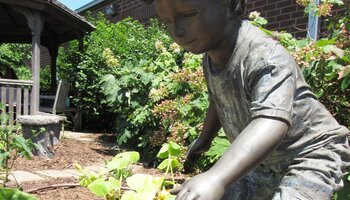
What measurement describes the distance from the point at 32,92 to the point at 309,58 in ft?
20.6

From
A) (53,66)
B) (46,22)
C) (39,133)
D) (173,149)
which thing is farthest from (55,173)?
(53,66)

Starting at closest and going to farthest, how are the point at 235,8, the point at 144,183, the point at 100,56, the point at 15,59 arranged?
the point at 235,8
the point at 144,183
the point at 100,56
the point at 15,59

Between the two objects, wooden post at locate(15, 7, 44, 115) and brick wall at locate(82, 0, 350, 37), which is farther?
wooden post at locate(15, 7, 44, 115)

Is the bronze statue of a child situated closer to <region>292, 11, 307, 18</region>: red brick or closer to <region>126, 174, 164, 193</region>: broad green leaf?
<region>126, 174, 164, 193</region>: broad green leaf

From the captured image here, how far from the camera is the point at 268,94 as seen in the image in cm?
110

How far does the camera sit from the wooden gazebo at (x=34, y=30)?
312 inches

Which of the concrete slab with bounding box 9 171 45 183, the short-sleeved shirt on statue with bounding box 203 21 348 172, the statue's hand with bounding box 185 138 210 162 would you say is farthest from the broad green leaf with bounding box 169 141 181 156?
the concrete slab with bounding box 9 171 45 183

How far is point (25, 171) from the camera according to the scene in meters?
4.52

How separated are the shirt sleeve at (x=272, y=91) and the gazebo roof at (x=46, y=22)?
8.08 m

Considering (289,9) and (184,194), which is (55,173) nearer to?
(184,194)

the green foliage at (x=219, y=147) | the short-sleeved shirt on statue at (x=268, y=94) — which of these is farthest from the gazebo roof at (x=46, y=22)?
the short-sleeved shirt on statue at (x=268, y=94)

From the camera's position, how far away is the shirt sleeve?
107cm

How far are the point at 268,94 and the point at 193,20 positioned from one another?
283 mm

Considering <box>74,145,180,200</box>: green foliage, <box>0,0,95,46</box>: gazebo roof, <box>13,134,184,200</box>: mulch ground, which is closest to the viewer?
<box>74,145,180,200</box>: green foliage
